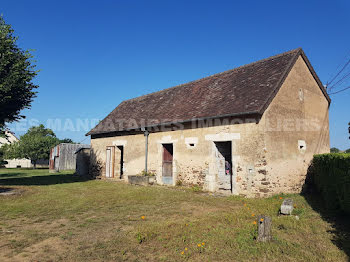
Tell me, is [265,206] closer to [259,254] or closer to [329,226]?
[329,226]

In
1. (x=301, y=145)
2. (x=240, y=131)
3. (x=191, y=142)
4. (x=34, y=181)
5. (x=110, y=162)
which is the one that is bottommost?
(x=34, y=181)

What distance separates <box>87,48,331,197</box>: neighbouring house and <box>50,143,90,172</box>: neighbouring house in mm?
12604

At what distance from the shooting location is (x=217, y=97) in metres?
11.2

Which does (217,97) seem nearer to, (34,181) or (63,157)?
(34,181)

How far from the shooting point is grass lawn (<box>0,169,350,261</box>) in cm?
371

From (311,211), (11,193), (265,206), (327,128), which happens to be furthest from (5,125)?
→ (327,128)

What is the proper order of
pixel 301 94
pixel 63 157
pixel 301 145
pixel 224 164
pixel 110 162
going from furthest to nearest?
pixel 63 157 < pixel 110 162 < pixel 301 94 < pixel 224 164 < pixel 301 145

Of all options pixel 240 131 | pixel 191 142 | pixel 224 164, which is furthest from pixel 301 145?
pixel 191 142

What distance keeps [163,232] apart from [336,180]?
484cm

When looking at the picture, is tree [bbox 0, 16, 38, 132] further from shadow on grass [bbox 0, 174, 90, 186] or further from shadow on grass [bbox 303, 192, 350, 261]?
shadow on grass [bbox 303, 192, 350, 261]

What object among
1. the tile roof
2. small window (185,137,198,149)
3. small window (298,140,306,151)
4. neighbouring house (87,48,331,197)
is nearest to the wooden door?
neighbouring house (87,48,331,197)

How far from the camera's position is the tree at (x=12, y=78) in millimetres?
9133

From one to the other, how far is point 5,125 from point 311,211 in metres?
12.3

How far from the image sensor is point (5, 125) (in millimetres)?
10508
